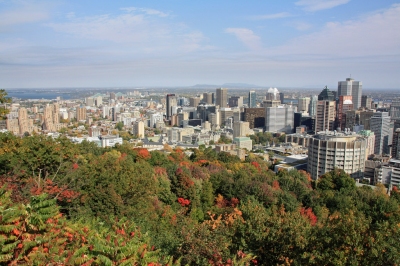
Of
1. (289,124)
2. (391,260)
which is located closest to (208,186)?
(391,260)

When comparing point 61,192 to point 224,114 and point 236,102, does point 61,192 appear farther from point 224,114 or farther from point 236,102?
point 236,102

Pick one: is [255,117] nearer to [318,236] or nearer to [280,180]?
[280,180]

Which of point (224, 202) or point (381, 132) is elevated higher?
point (224, 202)

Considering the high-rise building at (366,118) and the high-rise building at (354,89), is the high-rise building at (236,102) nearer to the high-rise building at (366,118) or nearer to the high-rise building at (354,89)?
the high-rise building at (354,89)

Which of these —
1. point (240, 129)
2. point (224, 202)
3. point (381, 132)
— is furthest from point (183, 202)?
point (240, 129)

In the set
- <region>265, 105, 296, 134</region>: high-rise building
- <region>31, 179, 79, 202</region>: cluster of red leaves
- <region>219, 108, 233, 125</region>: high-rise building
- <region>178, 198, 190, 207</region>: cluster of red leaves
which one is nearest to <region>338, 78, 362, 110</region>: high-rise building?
<region>265, 105, 296, 134</region>: high-rise building

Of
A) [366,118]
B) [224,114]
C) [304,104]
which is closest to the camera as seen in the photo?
[366,118]

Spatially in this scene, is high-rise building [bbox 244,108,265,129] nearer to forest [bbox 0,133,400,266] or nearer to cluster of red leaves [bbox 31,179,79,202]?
forest [bbox 0,133,400,266]
